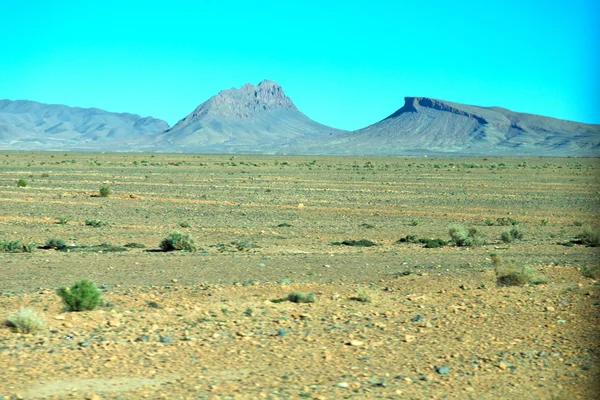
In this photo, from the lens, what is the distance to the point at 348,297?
578 inches

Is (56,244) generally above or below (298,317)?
below

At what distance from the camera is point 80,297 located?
42.7ft

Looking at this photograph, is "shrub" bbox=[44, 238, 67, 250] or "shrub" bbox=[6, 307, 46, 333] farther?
"shrub" bbox=[44, 238, 67, 250]

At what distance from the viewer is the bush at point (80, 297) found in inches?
512

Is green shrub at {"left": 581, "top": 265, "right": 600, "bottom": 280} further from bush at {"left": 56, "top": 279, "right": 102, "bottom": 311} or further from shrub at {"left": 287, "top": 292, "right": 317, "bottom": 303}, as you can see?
bush at {"left": 56, "top": 279, "right": 102, "bottom": 311}

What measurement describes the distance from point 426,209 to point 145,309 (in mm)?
26981

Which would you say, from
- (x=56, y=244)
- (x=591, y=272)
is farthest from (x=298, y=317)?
(x=56, y=244)

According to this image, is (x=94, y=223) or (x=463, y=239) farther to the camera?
(x=94, y=223)

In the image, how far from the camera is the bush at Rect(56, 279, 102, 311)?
42.6 ft

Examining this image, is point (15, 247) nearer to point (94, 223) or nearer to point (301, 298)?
point (94, 223)

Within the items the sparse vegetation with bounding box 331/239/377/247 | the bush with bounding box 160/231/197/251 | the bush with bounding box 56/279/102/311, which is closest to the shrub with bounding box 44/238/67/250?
the bush with bounding box 160/231/197/251

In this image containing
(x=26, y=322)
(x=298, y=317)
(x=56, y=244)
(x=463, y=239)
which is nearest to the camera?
(x=26, y=322)

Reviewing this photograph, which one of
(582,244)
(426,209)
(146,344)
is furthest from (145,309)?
(426,209)

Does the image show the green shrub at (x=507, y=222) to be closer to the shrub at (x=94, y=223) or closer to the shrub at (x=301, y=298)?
the shrub at (x=94, y=223)
